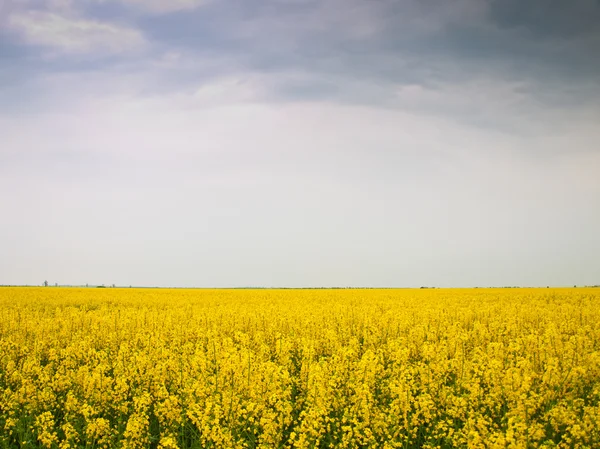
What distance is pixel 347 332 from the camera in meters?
13.5

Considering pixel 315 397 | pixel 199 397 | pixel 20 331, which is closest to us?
pixel 315 397

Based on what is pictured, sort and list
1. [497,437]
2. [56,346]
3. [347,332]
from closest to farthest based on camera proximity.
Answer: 1. [497,437]
2. [56,346]
3. [347,332]

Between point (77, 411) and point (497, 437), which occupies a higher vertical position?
point (497, 437)

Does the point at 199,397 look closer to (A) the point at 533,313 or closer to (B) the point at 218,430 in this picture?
(B) the point at 218,430

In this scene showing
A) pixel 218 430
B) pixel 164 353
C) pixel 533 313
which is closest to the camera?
pixel 218 430

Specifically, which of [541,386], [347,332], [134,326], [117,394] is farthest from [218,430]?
[134,326]

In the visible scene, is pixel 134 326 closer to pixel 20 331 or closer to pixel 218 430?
pixel 20 331

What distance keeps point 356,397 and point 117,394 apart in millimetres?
3980

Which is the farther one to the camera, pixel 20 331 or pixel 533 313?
pixel 533 313

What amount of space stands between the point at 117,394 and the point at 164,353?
1441mm

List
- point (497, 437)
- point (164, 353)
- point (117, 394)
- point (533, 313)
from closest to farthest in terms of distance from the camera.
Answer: point (497, 437) → point (117, 394) → point (164, 353) → point (533, 313)

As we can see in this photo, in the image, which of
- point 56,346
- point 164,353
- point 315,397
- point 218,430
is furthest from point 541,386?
point 56,346

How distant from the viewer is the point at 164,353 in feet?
29.3

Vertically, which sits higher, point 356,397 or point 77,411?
point 356,397
